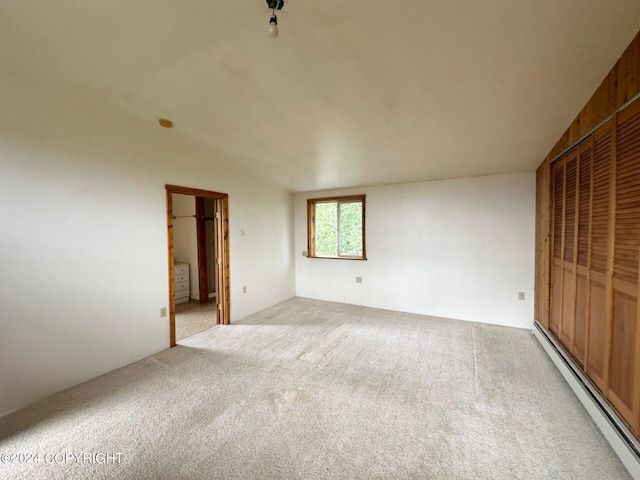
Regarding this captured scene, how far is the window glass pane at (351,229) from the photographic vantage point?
473 cm

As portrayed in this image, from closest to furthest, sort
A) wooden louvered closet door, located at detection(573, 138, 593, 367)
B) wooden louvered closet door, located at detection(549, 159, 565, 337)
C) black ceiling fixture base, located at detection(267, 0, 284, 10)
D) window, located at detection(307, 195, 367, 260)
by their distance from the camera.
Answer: black ceiling fixture base, located at detection(267, 0, 284, 10) → wooden louvered closet door, located at detection(573, 138, 593, 367) → wooden louvered closet door, located at detection(549, 159, 565, 337) → window, located at detection(307, 195, 367, 260)

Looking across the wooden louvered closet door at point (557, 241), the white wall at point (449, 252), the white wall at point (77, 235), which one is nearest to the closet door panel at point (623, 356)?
the wooden louvered closet door at point (557, 241)

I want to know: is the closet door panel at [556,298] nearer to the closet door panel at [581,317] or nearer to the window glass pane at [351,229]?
the closet door panel at [581,317]

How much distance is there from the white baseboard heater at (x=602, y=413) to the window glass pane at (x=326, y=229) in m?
3.33

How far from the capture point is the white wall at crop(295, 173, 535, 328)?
3.51 metres

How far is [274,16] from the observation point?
1.40 m

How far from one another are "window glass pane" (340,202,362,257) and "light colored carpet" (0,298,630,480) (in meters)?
2.07

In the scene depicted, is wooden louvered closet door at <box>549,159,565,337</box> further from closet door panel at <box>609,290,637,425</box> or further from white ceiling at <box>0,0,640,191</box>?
closet door panel at <box>609,290,637,425</box>

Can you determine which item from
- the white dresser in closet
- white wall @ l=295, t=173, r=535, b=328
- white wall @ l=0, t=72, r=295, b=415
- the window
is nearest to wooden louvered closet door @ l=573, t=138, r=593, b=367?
white wall @ l=295, t=173, r=535, b=328

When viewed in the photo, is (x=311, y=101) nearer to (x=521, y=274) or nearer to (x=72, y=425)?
(x=72, y=425)

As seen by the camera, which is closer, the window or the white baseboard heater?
the white baseboard heater

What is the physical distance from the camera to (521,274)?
3.49m

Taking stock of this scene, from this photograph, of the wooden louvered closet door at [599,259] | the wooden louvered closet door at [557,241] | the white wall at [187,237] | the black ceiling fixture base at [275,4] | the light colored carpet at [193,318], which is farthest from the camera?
the white wall at [187,237]

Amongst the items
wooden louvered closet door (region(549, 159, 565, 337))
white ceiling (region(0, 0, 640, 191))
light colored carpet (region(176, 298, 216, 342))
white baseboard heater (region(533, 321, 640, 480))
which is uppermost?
white ceiling (region(0, 0, 640, 191))
